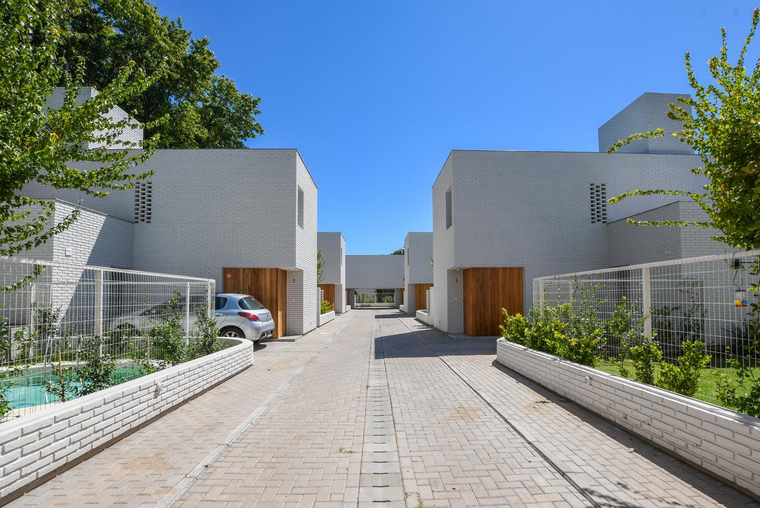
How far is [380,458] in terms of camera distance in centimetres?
427

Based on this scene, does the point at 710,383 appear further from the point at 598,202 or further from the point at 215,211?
the point at 215,211

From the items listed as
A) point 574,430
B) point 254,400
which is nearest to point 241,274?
point 254,400

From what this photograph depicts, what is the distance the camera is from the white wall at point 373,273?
149ft

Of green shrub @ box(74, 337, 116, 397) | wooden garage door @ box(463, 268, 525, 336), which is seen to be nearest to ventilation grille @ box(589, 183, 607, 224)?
wooden garage door @ box(463, 268, 525, 336)

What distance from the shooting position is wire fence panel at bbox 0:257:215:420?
172 inches

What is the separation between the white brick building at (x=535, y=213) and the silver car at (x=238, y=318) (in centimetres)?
695

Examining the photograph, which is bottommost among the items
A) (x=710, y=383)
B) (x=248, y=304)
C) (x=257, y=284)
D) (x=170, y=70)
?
(x=710, y=383)

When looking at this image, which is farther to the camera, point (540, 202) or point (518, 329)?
point (540, 202)

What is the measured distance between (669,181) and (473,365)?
11.9m

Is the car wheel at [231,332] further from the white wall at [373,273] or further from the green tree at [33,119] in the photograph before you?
the white wall at [373,273]

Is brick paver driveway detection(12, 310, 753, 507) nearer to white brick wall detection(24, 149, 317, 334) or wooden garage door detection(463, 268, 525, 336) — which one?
white brick wall detection(24, 149, 317, 334)

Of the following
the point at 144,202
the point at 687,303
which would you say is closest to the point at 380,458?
the point at 687,303

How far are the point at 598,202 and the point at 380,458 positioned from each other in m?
14.6

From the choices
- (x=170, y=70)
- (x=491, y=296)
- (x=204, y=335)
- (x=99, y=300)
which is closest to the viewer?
(x=99, y=300)
